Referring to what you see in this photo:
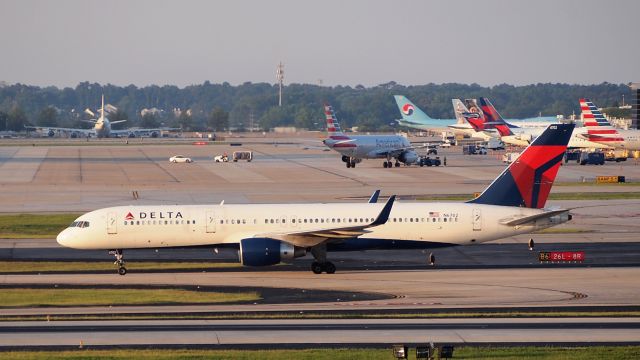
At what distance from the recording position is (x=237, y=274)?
4956 cm

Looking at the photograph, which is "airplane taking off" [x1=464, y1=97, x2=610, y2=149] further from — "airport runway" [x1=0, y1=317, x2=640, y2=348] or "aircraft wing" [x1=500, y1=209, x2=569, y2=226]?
"airport runway" [x1=0, y1=317, x2=640, y2=348]

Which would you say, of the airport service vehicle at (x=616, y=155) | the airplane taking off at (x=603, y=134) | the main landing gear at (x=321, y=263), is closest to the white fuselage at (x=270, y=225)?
the main landing gear at (x=321, y=263)

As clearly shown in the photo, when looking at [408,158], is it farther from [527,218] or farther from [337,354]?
[337,354]

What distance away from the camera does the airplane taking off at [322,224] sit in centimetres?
4956

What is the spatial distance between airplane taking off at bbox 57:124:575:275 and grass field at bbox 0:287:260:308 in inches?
195

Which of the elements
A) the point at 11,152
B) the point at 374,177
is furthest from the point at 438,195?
the point at 11,152

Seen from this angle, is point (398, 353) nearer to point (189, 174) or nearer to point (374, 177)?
point (374, 177)

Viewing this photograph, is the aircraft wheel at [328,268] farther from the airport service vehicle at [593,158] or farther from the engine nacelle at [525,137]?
the engine nacelle at [525,137]

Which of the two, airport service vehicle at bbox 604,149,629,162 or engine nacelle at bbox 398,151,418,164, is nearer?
engine nacelle at bbox 398,151,418,164

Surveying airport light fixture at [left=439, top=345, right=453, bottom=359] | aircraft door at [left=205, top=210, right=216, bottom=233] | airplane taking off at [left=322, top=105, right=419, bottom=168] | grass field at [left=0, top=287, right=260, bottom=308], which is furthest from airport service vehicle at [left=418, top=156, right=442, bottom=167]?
airport light fixture at [left=439, top=345, right=453, bottom=359]

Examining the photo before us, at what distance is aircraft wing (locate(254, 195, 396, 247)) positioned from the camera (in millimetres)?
47438

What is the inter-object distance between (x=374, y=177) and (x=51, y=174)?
38964mm

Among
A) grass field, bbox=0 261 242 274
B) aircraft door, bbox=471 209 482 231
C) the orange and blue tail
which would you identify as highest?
the orange and blue tail

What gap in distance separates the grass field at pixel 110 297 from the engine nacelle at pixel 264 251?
3169mm
